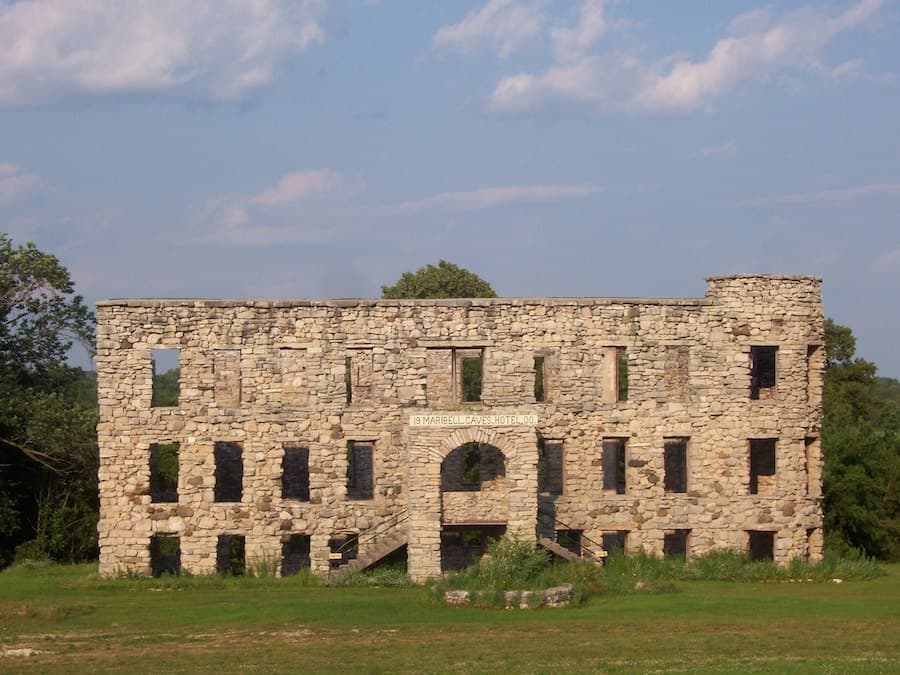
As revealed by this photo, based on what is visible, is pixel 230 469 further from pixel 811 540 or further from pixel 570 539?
pixel 811 540

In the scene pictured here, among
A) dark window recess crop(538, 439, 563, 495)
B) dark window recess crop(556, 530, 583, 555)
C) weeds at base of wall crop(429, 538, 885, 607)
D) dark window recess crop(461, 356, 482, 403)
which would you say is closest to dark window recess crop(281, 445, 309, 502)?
dark window recess crop(538, 439, 563, 495)

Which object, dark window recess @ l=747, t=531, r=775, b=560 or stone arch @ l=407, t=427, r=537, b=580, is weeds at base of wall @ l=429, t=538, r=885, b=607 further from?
dark window recess @ l=747, t=531, r=775, b=560

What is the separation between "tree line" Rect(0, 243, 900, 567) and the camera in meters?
45.0

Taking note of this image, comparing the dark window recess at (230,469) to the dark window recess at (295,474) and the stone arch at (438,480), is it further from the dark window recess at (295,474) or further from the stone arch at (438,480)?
the stone arch at (438,480)

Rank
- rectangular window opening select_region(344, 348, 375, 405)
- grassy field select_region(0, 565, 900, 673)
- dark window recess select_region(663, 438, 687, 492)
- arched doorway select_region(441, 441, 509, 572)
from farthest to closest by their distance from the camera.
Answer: dark window recess select_region(663, 438, 687, 492)
rectangular window opening select_region(344, 348, 375, 405)
arched doorway select_region(441, 441, 509, 572)
grassy field select_region(0, 565, 900, 673)

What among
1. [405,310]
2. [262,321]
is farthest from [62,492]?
[405,310]

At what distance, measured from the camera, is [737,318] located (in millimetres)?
42031

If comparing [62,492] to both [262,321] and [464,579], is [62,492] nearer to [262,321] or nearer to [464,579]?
[262,321]

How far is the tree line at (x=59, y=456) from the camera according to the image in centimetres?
4500

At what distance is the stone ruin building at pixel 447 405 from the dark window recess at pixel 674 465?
1961mm

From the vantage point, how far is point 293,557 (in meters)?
42.8

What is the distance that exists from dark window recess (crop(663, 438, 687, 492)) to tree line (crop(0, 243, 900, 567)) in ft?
15.6

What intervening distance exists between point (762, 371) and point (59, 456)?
68.6 ft

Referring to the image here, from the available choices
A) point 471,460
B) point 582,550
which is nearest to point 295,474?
point 582,550
